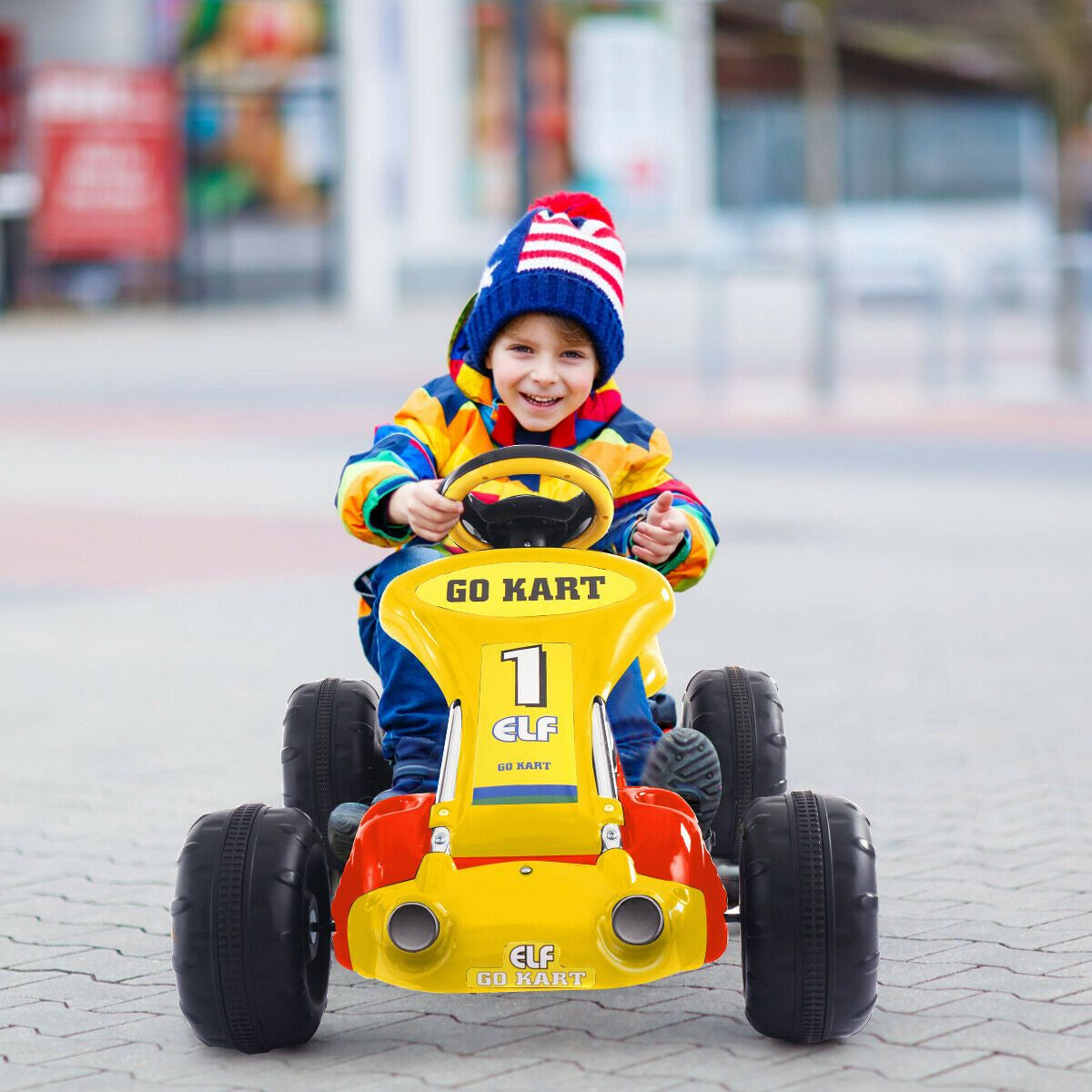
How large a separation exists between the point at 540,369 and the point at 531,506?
13.5 inches

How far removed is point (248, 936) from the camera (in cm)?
331

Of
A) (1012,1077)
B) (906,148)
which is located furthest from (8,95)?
(1012,1077)

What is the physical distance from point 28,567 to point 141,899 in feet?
17.1

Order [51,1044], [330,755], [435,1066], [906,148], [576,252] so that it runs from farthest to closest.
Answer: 1. [906,148]
2. [330,755]
3. [576,252]
4. [51,1044]
5. [435,1066]

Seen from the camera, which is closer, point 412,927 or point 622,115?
point 412,927

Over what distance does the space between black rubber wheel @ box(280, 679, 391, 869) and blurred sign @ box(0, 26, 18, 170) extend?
102 feet

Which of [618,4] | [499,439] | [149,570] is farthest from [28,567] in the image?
[618,4]

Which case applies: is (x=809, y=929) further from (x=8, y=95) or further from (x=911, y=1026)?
(x=8, y=95)

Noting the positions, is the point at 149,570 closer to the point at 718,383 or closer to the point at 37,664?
the point at 37,664

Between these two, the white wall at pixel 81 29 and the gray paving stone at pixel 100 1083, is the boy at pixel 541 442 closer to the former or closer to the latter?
the gray paving stone at pixel 100 1083

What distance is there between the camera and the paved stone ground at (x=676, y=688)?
346cm

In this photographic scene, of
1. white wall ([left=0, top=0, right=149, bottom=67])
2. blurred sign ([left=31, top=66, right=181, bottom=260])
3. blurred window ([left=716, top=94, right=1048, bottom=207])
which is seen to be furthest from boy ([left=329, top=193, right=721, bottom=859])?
blurred window ([left=716, top=94, right=1048, bottom=207])

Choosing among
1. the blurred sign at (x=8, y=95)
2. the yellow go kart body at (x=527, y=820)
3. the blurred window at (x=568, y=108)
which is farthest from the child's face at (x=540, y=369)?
the blurred window at (x=568, y=108)

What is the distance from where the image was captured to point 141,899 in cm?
449
